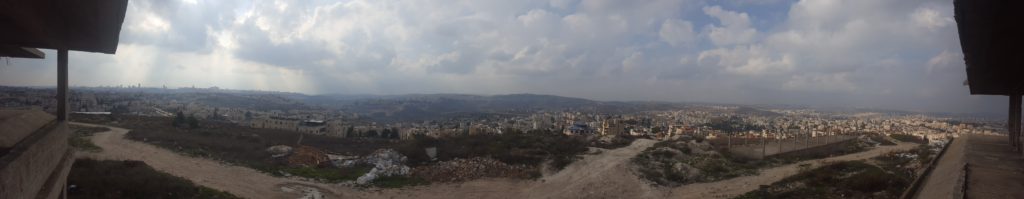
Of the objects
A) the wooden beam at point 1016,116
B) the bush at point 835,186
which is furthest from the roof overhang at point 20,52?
the wooden beam at point 1016,116

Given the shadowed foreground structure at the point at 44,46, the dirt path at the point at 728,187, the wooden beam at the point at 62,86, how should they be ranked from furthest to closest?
1. the dirt path at the point at 728,187
2. the wooden beam at the point at 62,86
3. the shadowed foreground structure at the point at 44,46

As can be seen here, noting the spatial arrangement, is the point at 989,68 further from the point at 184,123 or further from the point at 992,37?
the point at 184,123

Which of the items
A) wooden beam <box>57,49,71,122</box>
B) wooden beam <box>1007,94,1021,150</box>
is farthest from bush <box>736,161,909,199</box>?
wooden beam <box>57,49,71,122</box>

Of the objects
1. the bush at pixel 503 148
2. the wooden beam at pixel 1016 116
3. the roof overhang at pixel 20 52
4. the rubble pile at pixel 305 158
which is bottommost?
the rubble pile at pixel 305 158

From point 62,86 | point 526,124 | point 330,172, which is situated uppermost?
point 62,86

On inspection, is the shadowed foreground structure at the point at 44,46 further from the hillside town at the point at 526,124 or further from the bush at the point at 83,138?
the hillside town at the point at 526,124

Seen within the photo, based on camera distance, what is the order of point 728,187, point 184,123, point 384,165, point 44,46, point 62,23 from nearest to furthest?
point 62,23, point 44,46, point 728,187, point 384,165, point 184,123

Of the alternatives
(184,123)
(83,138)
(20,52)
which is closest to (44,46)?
(20,52)
